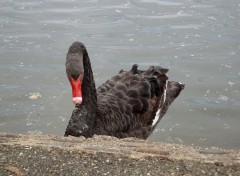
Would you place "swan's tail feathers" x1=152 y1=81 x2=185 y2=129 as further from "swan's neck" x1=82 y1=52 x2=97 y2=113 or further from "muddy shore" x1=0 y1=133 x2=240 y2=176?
"muddy shore" x1=0 y1=133 x2=240 y2=176

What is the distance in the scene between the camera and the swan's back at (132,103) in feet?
16.2

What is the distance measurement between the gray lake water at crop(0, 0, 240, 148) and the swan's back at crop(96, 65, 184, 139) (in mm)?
512

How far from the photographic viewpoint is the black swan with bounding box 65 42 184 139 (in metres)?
4.64

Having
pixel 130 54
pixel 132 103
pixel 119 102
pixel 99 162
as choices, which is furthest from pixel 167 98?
pixel 99 162

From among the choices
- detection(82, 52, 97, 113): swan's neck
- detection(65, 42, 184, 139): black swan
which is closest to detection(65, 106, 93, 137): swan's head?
detection(65, 42, 184, 139): black swan

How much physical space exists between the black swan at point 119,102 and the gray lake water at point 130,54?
55 centimetres

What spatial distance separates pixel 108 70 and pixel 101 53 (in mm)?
847

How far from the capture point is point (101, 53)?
845 centimetres

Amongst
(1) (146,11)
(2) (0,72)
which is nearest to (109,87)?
(2) (0,72)

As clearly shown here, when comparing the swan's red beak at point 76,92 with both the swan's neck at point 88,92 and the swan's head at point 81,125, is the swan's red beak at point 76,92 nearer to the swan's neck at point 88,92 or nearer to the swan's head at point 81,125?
the swan's head at point 81,125

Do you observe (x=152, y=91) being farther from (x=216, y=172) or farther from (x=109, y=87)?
(x=216, y=172)

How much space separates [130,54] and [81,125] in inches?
156

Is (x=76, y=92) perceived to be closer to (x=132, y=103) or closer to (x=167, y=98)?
(x=132, y=103)

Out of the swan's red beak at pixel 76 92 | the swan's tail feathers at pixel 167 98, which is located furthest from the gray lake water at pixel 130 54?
the swan's red beak at pixel 76 92
